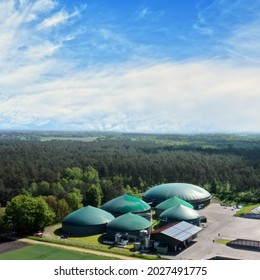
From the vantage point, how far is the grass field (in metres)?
54.7

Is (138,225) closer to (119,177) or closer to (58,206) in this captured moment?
(58,206)

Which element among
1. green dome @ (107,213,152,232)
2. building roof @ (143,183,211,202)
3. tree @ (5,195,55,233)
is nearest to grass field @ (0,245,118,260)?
tree @ (5,195,55,233)

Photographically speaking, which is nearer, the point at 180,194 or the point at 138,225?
the point at 138,225

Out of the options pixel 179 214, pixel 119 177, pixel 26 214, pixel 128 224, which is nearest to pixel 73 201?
pixel 26 214

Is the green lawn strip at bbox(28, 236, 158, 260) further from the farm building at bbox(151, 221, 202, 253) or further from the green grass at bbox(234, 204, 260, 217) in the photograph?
the green grass at bbox(234, 204, 260, 217)

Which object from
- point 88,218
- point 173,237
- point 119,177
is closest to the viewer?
point 173,237

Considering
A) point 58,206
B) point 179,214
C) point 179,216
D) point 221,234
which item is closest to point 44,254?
point 58,206

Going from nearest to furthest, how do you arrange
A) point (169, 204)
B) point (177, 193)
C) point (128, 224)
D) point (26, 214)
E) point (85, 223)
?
point (26, 214), point (128, 224), point (85, 223), point (169, 204), point (177, 193)

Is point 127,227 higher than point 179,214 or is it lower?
lower

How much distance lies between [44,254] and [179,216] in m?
28.7

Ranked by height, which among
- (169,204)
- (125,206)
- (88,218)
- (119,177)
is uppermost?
(119,177)

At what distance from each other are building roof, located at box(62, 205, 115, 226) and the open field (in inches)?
392

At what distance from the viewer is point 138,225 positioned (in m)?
67.2

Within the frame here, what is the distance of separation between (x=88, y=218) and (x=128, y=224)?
822 centimetres
